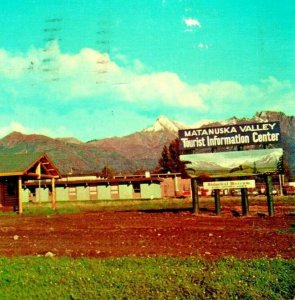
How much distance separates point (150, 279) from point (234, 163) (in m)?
15.4

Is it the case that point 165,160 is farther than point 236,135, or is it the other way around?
point 165,160

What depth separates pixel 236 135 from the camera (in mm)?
22641

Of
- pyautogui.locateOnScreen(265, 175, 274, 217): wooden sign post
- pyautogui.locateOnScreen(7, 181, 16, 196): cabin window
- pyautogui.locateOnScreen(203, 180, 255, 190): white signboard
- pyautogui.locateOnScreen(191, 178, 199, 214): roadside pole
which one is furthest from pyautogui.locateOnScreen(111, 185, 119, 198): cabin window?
pyautogui.locateOnScreen(265, 175, 274, 217): wooden sign post

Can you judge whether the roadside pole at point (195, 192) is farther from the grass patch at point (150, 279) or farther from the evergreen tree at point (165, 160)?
the evergreen tree at point (165, 160)

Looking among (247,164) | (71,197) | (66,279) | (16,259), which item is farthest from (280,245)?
(71,197)

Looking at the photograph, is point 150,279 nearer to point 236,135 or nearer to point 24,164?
point 236,135

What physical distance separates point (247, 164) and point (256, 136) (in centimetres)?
159

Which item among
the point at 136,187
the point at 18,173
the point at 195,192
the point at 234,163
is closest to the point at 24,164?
the point at 18,173

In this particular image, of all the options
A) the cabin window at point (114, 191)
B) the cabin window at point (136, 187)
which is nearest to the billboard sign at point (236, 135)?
the cabin window at point (136, 187)

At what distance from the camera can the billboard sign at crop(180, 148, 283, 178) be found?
22000 millimetres

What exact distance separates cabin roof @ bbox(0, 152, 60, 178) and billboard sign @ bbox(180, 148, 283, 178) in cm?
1416

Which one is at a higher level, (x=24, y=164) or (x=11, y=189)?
(x=24, y=164)

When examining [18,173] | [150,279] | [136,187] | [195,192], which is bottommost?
[150,279]

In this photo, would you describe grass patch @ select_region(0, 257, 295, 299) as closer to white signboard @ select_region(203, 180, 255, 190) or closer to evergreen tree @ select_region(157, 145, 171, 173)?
white signboard @ select_region(203, 180, 255, 190)
